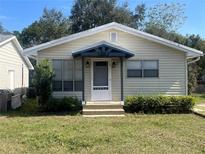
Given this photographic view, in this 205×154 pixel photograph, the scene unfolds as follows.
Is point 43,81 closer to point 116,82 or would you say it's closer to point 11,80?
point 116,82

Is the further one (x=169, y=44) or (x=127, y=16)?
(x=127, y=16)

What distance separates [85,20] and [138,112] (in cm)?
3192

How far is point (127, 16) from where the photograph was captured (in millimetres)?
46094

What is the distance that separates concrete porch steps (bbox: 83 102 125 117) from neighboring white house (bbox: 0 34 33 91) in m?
7.44

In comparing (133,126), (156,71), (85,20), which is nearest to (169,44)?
(156,71)

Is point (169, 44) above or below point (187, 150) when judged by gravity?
above

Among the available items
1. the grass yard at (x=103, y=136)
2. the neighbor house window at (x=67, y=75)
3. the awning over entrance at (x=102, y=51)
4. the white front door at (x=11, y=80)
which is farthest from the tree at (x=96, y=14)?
the grass yard at (x=103, y=136)

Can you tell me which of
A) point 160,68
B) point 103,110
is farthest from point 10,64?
point 160,68

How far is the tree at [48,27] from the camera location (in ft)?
168

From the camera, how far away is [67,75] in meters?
16.9

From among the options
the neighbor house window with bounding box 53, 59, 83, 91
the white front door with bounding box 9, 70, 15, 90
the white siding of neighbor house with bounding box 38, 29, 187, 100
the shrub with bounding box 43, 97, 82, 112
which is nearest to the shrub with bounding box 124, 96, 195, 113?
the white siding of neighbor house with bounding box 38, 29, 187, 100

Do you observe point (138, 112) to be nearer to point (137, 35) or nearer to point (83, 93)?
point (83, 93)

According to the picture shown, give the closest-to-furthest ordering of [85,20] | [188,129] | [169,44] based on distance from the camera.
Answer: [188,129] < [169,44] < [85,20]

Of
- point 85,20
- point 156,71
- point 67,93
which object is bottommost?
point 67,93
